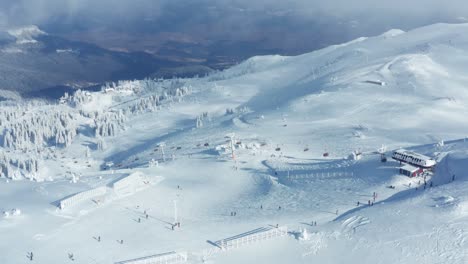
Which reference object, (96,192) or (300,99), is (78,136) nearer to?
(300,99)

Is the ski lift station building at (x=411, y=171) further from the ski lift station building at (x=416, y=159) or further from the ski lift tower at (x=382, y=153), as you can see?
the ski lift tower at (x=382, y=153)

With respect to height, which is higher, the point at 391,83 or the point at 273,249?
the point at 391,83

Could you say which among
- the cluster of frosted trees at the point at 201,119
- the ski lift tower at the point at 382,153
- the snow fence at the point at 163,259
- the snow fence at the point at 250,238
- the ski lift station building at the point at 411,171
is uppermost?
the ski lift tower at the point at 382,153

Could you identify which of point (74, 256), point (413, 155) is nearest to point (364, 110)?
point (413, 155)

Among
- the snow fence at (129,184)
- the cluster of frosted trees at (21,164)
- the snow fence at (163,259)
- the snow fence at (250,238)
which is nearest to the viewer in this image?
the snow fence at (163,259)

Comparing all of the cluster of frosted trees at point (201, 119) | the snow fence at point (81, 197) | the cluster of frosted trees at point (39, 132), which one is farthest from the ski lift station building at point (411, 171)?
Result: the cluster of frosted trees at point (39, 132)

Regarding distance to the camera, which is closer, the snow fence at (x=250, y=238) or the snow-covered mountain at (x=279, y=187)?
the snow-covered mountain at (x=279, y=187)

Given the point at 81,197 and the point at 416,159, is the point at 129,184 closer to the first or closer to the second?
the point at 81,197
